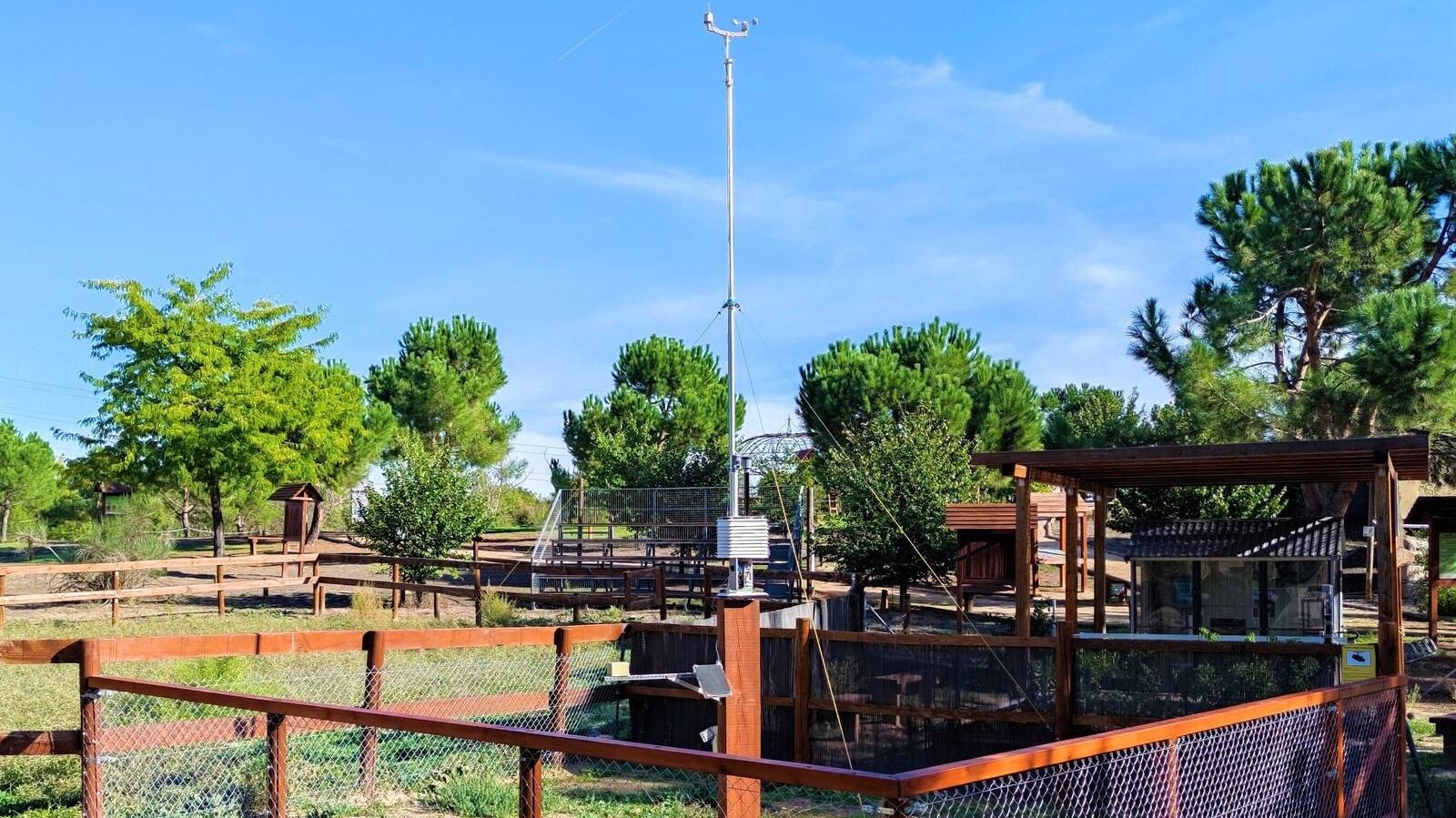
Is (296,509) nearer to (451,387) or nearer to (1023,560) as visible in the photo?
(1023,560)

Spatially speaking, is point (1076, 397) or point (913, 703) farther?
point (1076, 397)

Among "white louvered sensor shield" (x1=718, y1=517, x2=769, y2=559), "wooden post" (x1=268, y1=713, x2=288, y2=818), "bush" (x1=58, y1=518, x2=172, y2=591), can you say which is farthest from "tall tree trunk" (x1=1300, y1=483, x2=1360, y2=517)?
"wooden post" (x1=268, y1=713, x2=288, y2=818)

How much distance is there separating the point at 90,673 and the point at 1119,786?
18.2ft

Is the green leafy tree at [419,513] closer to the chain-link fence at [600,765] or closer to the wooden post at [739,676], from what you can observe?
the chain-link fence at [600,765]

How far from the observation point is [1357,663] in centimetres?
1050

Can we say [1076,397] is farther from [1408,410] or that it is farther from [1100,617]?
[1100,617]

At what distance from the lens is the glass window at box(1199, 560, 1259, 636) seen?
712 inches

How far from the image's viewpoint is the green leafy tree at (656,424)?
44.9m

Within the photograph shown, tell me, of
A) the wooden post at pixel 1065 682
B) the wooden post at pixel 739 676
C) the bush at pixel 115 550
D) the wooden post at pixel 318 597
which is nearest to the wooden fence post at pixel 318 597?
the wooden post at pixel 318 597

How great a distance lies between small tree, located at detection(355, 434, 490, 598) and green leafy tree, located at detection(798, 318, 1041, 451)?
16.3 metres

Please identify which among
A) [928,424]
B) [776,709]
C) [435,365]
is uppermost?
[435,365]

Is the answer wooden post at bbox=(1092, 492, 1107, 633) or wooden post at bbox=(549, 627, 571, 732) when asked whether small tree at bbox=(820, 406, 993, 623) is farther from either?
wooden post at bbox=(549, 627, 571, 732)

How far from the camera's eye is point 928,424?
2650 cm

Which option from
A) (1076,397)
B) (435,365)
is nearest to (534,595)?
(435,365)
